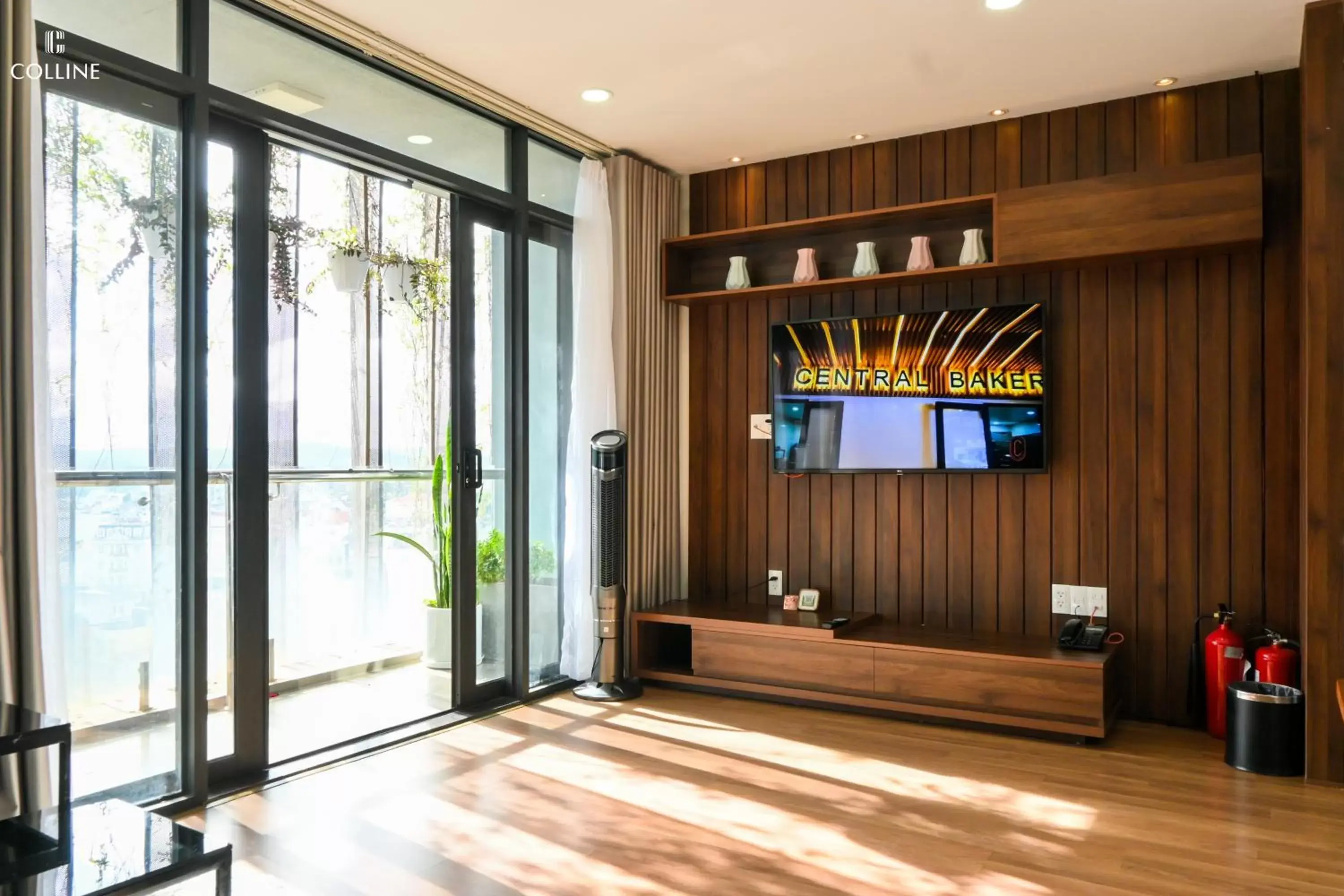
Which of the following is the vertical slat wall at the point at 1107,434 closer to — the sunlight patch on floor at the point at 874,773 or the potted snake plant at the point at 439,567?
the sunlight patch on floor at the point at 874,773

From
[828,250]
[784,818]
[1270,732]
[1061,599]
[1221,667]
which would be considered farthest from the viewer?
[828,250]

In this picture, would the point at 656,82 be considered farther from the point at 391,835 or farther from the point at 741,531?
the point at 391,835

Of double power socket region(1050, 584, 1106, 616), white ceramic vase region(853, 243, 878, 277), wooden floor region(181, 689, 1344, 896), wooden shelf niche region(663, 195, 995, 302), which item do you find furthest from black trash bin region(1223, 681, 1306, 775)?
white ceramic vase region(853, 243, 878, 277)

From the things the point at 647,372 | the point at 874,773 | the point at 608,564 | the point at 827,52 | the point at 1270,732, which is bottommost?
the point at 874,773

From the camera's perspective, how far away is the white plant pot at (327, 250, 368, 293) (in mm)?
4547

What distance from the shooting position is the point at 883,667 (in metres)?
3.86

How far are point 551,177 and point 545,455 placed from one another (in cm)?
131

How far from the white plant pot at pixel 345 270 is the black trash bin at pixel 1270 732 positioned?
4132 mm

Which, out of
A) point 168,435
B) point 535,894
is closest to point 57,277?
point 168,435

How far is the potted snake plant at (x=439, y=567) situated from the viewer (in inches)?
179

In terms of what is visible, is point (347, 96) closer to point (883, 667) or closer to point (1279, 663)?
point (883, 667)

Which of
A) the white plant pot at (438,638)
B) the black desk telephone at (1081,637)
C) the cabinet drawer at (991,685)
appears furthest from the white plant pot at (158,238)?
the black desk telephone at (1081,637)

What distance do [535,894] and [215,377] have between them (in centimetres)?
189
